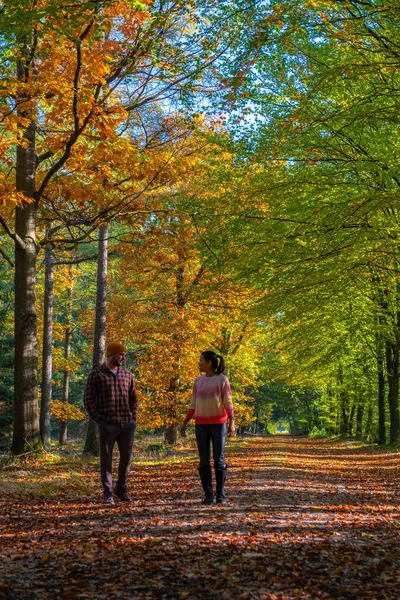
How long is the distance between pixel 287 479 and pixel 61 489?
4334 mm

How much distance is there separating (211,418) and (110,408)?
128 cm

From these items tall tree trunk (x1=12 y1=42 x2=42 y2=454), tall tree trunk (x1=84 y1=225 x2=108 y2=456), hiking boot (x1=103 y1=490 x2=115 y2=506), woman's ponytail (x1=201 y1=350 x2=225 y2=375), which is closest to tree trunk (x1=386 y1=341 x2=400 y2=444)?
tall tree trunk (x1=84 y1=225 x2=108 y2=456)

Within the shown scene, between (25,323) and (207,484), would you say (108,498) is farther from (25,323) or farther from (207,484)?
(25,323)

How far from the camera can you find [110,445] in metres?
7.02

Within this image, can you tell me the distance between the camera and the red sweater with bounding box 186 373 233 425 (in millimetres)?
7250

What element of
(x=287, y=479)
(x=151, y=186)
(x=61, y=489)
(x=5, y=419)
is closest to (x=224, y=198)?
(x=151, y=186)

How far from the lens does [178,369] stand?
19.1 meters

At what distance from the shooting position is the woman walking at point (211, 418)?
721 centimetres

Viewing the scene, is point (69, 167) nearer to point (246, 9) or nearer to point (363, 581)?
point (246, 9)

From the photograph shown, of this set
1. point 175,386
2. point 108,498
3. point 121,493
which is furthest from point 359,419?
point 108,498

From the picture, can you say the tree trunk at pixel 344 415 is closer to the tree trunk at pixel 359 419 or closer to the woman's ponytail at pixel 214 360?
the tree trunk at pixel 359 419

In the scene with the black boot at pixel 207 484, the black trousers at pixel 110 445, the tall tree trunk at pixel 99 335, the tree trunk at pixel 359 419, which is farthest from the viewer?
the tree trunk at pixel 359 419

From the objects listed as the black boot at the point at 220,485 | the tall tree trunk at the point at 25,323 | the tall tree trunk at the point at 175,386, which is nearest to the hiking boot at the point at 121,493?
the black boot at the point at 220,485

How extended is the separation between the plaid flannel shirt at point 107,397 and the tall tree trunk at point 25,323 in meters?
4.05
